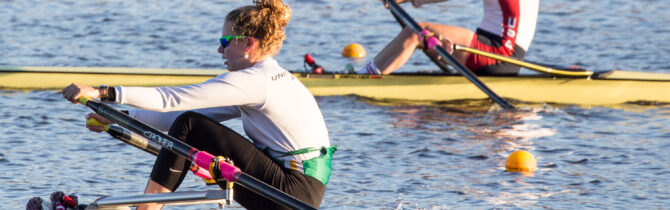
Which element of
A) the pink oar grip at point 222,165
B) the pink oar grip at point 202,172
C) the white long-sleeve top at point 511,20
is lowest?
the pink oar grip at point 202,172

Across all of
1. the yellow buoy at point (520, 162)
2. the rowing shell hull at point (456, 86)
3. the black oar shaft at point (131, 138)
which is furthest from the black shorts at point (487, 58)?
the black oar shaft at point (131, 138)

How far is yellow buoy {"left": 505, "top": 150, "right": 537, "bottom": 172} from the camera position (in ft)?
23.9

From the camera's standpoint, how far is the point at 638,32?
14.8 m

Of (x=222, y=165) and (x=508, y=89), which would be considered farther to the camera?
(x=508, y=89)

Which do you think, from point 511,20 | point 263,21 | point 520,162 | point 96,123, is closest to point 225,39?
point 263,21

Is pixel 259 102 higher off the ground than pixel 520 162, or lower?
higher

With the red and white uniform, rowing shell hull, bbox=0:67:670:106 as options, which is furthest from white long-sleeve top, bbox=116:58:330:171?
the red and white uniform

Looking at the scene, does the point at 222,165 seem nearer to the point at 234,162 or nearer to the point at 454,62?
the point at 234,162

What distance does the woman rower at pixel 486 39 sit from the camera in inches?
374

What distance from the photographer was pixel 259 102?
→ 14.3 feet

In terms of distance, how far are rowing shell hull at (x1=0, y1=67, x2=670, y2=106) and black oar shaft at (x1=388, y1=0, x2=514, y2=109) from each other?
0.31m

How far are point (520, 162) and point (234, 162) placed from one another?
3.31 meters

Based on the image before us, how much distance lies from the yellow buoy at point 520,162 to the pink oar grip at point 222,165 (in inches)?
135

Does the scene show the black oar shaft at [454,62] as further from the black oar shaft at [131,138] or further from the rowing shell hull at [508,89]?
the black oar shaft at [131,138]
